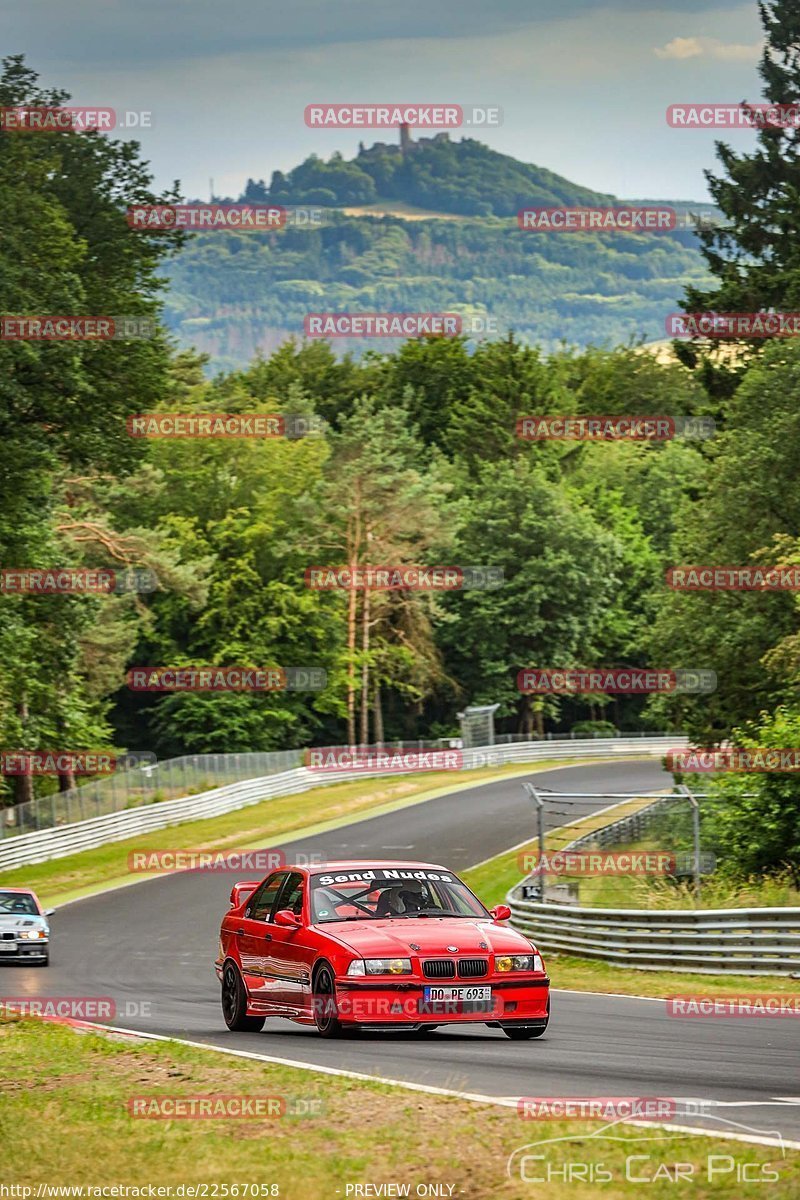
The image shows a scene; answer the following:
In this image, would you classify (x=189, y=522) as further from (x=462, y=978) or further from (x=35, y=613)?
(x=462, y=978)

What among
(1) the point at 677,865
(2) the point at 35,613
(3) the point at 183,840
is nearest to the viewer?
(1) the point at 677,865

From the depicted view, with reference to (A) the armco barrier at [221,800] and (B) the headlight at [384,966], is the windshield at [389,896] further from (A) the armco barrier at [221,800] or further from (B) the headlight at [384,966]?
(A) the armco barrier at [221,800]

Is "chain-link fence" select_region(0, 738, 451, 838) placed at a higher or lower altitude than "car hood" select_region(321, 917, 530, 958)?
lower

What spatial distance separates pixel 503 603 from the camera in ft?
293

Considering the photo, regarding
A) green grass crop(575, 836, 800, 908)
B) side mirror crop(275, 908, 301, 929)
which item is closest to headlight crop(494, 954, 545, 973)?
side mirror crop(275, 908, 301, 929)

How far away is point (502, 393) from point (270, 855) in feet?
192

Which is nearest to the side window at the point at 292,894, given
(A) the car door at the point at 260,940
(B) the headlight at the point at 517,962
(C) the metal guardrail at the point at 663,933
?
(A) the car door at the point at 260,940

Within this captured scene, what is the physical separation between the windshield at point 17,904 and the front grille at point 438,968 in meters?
16.9

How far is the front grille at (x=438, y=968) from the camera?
1273cm

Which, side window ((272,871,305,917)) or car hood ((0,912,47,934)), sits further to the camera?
car hood ((0,912,47,934))

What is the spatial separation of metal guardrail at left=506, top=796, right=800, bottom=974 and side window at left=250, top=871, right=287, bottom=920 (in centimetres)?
720

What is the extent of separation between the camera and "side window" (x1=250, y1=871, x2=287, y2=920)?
1463cm

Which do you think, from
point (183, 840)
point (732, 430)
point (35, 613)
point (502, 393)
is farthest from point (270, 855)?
point (502, 393)

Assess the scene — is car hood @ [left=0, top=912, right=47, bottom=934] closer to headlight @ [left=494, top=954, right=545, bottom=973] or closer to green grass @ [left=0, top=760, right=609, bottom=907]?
green grass @ [left=0, top=760, right=609, bottom=907]
